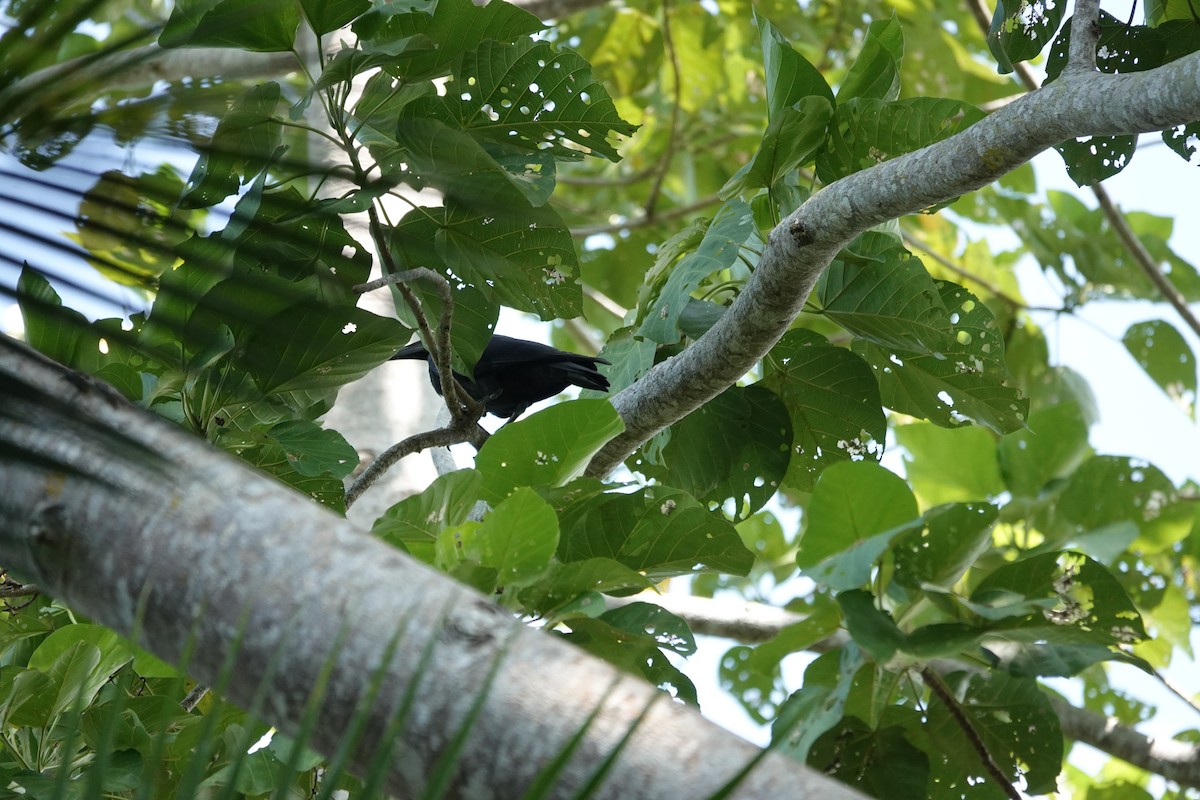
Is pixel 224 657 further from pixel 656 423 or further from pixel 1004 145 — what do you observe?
pixel 656 423

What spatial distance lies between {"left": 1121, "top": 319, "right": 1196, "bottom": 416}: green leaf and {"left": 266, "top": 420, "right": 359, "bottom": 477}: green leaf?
9.31 feet

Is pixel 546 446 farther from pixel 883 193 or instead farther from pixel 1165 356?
pixel 1165 356

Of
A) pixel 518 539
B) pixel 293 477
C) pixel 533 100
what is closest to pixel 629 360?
pixel 533 100

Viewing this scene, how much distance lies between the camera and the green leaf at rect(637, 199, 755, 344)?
5.61 ft

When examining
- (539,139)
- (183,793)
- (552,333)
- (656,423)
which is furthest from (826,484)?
(552,333)

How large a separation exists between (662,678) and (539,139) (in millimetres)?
818

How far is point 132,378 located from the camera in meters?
1.69

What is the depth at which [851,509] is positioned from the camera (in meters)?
1.55

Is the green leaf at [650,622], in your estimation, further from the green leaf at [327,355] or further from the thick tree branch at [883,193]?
the green leaf at [327,355]

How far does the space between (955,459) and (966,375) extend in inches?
27.1

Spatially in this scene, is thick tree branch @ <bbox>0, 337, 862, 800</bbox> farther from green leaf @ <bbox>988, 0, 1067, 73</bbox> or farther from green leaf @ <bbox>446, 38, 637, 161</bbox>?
green leaf @ <bbox>988, 0, 1067, 73</bbox>

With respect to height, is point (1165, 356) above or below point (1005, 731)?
above

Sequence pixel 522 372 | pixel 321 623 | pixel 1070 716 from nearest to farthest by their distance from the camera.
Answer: pixel 321 623 → pixel 1070 716 → pixel 522 372

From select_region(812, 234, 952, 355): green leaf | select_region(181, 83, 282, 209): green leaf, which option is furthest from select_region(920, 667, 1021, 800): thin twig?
select_region(181, 83, 282, 209): green leaf
